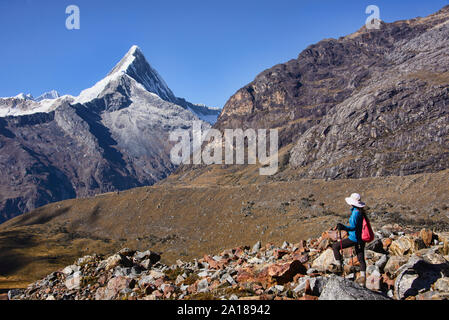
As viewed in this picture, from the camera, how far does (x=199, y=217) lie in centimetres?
11788

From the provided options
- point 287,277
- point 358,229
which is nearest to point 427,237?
point 358,229

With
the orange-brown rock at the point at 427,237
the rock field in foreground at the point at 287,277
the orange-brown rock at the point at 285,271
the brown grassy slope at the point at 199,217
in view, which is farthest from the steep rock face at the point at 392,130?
the orange-brown rock at the point at 285,271

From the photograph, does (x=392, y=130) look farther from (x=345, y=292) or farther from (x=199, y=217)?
(x=345, y=292)

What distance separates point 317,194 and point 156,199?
225ft

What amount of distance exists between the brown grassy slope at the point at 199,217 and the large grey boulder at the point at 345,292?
5737 centimetres

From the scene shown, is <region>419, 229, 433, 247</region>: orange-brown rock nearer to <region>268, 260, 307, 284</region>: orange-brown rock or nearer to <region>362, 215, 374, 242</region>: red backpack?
<region>362, 215, 374, 242</region>: red backpack

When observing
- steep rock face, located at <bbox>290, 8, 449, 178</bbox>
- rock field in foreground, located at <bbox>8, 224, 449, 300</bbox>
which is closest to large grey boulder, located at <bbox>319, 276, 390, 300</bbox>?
rock field in foreground, located at <bbox>8, 224, 449, 300</bbox>

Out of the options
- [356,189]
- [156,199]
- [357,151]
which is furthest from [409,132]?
[156,199]

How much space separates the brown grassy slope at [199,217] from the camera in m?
81.4

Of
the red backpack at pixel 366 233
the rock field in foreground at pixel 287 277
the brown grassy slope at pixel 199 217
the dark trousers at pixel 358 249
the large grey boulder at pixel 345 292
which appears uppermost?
the red backpack at pixel 366 233

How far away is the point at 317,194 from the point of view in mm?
108812

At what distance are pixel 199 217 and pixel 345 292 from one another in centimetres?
10905

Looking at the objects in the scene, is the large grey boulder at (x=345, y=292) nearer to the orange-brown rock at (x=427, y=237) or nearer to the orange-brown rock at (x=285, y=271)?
the orange-brown rock at (x=285, y=271)
